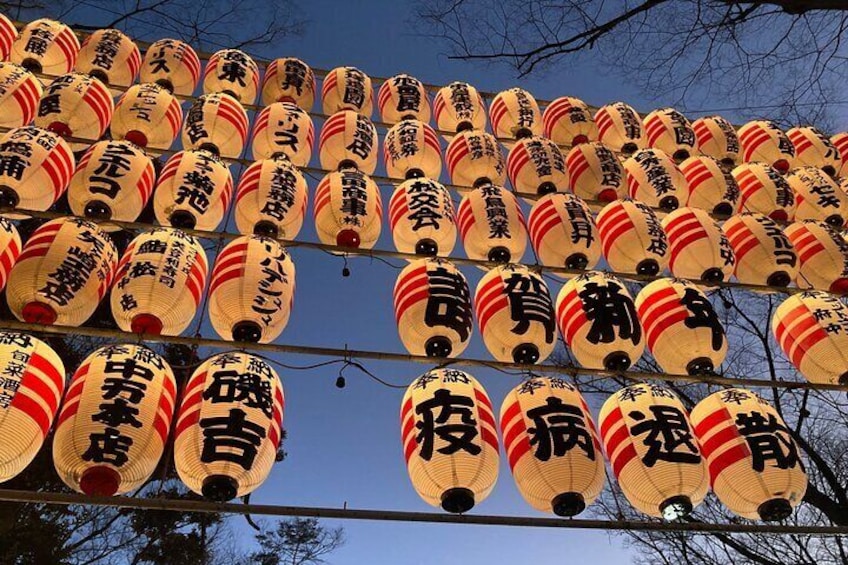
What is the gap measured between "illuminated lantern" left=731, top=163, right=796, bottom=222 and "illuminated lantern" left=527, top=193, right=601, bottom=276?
3.13 metres

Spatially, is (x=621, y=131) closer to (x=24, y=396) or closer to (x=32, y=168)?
(x=32, y=168)

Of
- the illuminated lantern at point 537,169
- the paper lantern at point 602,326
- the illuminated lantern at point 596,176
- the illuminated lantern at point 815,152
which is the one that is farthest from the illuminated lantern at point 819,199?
the paper lantern at point 602,326

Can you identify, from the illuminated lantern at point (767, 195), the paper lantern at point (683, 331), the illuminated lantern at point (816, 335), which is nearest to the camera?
the paper lantern at point (683, 331)

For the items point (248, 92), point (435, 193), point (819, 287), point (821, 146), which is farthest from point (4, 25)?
point (821, 146)

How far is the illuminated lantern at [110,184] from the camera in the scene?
6195 millimetres

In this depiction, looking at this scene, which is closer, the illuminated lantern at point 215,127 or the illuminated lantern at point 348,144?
the illuminated lantern at point 215,127

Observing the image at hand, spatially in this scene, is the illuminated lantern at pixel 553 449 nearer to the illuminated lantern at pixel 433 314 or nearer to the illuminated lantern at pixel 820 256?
the illuminated lantern at pixel 433 314

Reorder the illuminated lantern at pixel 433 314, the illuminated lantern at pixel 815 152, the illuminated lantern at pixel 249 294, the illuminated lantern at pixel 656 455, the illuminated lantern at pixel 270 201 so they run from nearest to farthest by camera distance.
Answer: the illuminated lantern at pixel 656 455 → the illuminated lantern at pixel 249 294 → the illuminated lantern at pixel 433 314 → the illuminated lantern at pixel 270 201 → the illuminated lantern at pixel 815 152

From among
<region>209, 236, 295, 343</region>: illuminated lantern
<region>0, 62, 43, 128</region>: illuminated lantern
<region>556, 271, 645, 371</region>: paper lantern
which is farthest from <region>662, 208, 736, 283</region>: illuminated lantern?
<region>0, 62, 43, 128</region>: illuminated lantern

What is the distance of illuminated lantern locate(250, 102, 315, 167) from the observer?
26.1ft

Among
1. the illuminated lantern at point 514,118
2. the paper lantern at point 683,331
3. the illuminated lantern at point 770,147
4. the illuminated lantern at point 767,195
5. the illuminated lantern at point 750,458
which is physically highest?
the illuminated lantern at point 514,118

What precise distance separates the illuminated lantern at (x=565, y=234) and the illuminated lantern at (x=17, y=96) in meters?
5.92

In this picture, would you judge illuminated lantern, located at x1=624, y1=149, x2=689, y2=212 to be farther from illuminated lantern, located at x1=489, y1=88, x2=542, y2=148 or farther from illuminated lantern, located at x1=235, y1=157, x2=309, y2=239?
illuminated lantern, located at x1=235, y1=157, x2=309, y2=239

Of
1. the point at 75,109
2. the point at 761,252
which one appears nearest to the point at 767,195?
the point at 761,252
